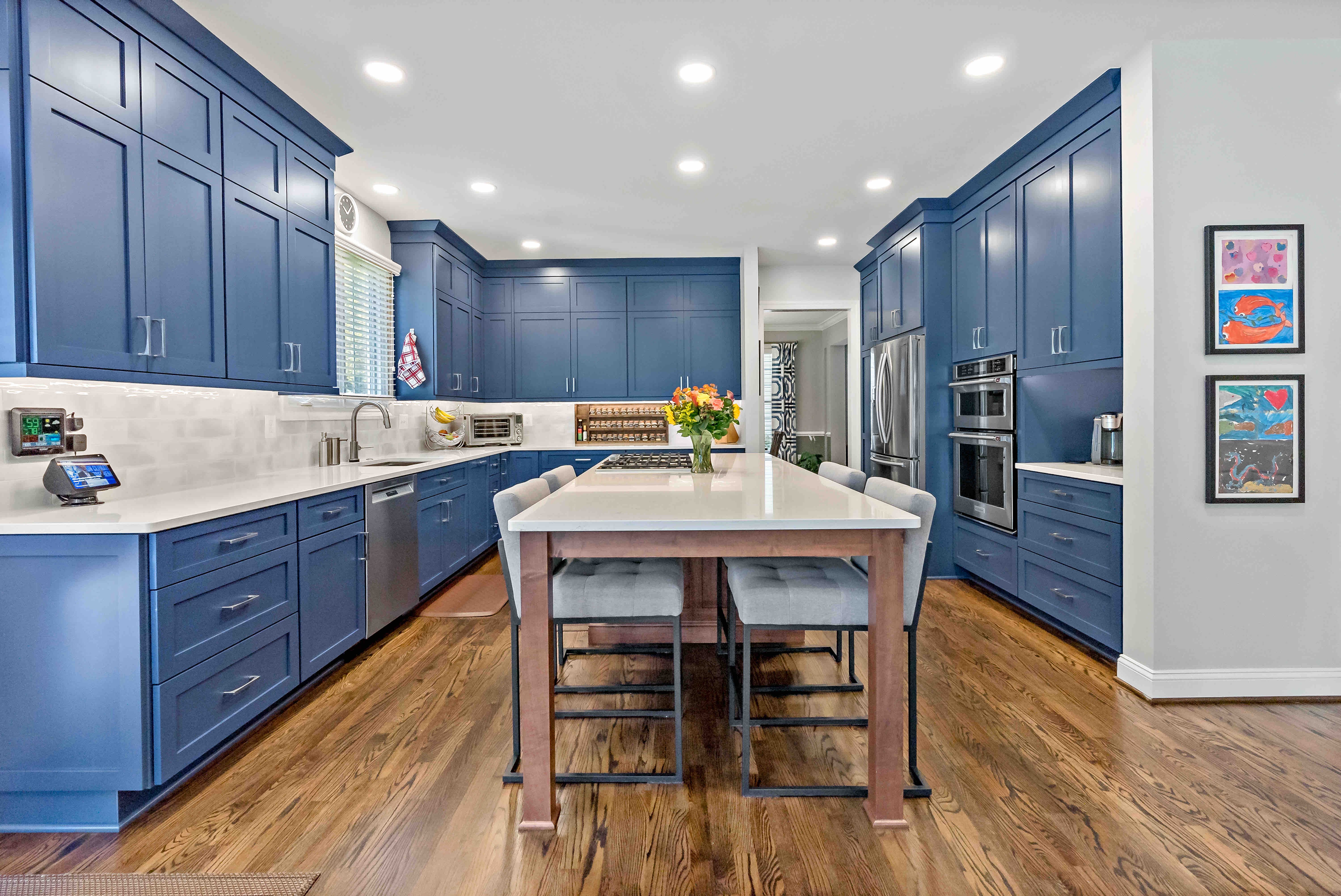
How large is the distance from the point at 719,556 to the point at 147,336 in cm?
203

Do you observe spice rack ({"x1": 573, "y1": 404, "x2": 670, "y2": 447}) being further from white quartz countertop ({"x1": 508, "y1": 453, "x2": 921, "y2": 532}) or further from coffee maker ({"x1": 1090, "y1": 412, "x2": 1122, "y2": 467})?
coffee maker ({"x1": 1090, "y1": 412, "x2": 1122, "y2": 467})

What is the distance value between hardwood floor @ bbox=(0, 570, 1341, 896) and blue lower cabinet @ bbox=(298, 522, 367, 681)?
0.20m

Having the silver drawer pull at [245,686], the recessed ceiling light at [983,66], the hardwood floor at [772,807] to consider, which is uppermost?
the recessed ceiling light at [983,66]

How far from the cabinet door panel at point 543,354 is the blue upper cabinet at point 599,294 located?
0.20m

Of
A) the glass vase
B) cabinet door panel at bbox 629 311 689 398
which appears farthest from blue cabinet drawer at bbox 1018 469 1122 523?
cabinet door panel at bbox 629 311 689 398

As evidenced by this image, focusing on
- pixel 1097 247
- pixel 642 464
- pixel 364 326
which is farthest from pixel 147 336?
pixel 1097 247

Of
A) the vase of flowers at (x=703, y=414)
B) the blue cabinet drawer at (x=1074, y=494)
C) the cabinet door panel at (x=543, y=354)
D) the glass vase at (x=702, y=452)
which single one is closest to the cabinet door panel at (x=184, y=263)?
the vase of flowers at (x=703, y=414)

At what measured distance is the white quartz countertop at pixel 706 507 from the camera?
67.4 inches

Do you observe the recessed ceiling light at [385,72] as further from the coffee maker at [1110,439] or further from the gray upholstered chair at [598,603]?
the coffee maker at [1110,439]

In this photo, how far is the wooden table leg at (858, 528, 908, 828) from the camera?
175 cm

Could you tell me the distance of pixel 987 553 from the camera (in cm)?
401

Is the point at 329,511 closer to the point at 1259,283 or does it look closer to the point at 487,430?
the point at 487,430

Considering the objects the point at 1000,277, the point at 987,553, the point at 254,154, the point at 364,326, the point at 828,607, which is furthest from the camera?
the point at 364,326

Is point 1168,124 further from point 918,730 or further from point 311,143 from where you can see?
point 311,143
